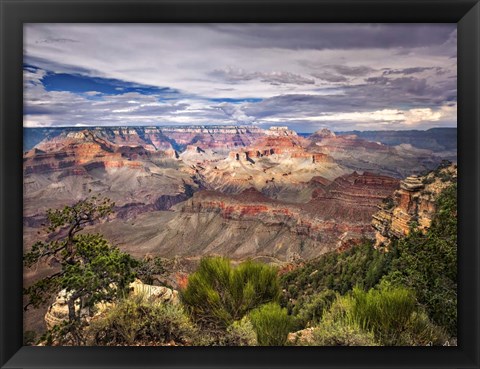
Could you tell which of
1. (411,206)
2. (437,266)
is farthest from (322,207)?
(437,266)

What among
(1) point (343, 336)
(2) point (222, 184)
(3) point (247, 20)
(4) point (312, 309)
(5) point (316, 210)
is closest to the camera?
(3) point (247, 20)

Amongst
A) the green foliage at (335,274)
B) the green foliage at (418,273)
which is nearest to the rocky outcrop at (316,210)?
the green foliage at (335,274)

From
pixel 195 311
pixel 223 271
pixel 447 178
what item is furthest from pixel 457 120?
pixel 195 311

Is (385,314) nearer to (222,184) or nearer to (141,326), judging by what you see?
(141,326)

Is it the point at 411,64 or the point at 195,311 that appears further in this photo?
the point at 411,64

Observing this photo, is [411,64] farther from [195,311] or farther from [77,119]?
[77,119]

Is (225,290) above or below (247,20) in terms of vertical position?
below
